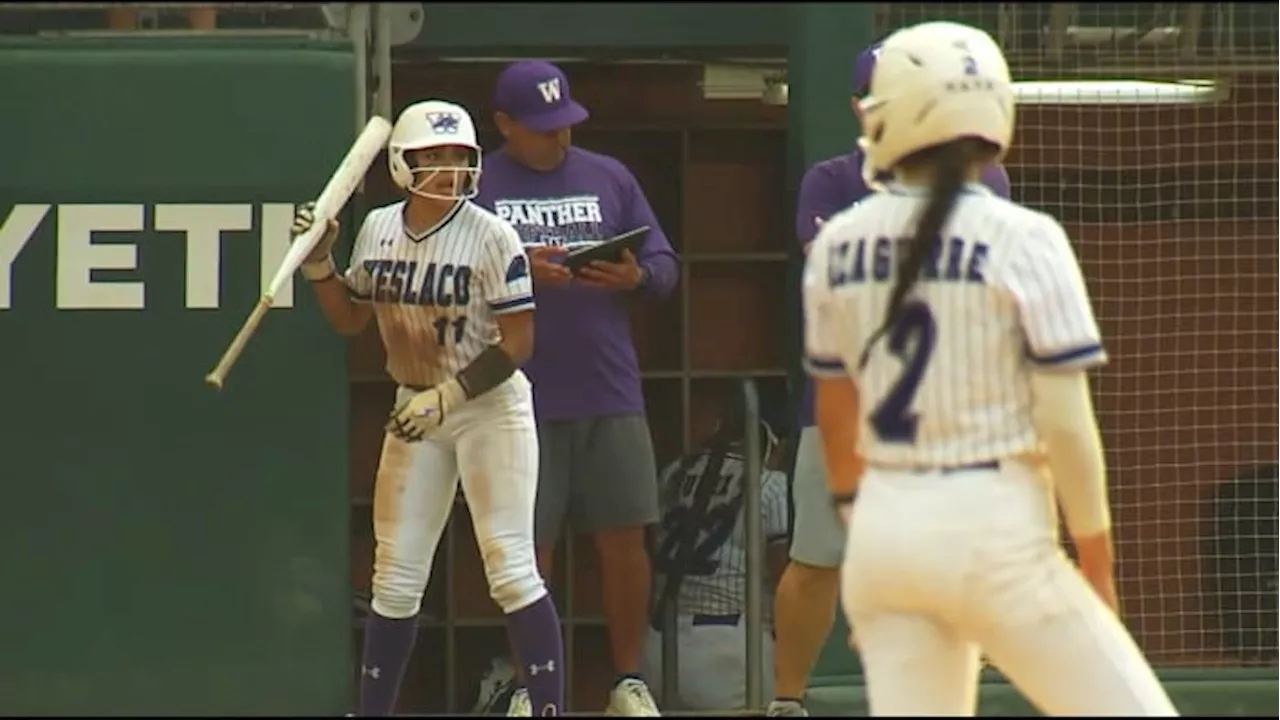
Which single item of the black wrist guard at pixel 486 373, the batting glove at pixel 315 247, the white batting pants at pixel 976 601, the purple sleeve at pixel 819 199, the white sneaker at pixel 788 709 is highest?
the purple sleeve at pixel 819 199

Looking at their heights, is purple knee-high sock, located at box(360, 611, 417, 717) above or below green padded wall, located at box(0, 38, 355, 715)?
below

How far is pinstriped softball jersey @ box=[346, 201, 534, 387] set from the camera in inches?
233

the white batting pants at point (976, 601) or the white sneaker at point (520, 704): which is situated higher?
the white batting pants at point (976, 601)

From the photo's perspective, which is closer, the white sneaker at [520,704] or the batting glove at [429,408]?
the batting glove at [429,408]

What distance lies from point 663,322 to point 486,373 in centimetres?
242

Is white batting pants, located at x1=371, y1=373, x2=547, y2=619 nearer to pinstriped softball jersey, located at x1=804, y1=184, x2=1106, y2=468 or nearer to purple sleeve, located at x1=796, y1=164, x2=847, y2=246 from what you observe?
purple sleeve, located at x1=796, y1=164, x2=847, y2=246

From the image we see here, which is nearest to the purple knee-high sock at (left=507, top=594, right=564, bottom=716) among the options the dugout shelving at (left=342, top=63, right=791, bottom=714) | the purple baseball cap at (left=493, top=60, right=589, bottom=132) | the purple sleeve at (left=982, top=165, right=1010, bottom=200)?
the purple baseball cap at (left=493, top=60, right=589, bottom=132)

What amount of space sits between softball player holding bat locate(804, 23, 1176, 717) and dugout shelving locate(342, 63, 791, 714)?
12.2ft

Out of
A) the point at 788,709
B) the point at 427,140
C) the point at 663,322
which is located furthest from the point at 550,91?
the point at 663,322

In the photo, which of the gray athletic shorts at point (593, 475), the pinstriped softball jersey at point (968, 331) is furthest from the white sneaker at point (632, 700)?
the pinstriped softball jersey at point (968, 331)

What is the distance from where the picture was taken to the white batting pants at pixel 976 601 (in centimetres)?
388

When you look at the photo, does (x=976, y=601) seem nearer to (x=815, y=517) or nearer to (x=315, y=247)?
(x=815, y=517)

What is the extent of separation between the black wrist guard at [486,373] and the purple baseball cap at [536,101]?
816 mm

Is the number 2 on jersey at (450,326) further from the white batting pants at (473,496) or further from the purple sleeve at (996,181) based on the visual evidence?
the purple sleeve at (996,181)
